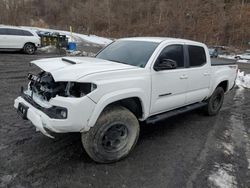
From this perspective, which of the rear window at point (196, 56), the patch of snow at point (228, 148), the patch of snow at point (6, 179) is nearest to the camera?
the patch of snow at point (6, 179)

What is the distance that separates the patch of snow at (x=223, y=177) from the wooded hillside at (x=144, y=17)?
41.0 meters

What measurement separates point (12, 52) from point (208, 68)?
48.0ft

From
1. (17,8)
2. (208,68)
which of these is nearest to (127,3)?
(17,8)

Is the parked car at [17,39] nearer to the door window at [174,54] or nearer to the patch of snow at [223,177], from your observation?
the door window at [174,54]

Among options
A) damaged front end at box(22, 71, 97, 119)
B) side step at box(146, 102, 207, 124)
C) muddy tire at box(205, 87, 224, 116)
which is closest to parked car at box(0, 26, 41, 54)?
damaged front end at box(22, 71, 97, 119)

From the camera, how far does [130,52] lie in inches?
171

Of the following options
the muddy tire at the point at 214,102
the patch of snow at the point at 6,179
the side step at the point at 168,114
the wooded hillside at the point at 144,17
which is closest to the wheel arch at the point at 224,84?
the muddy tire at the point at 214,102

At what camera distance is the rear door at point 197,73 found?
188 inches

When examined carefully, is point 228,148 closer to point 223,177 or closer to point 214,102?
point 223,177

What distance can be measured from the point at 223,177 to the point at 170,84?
65.0 inches

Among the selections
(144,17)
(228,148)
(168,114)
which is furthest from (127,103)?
(144,17)

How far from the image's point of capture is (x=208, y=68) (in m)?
5.30

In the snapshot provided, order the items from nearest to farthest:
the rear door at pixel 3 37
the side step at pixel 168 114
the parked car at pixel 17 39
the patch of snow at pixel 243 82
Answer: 1. the side step at pixel 168 114
2. the patch of snow at pixel 243 82
3. the rear door at pixel 3 37
4. the parked car at pixel 17 39

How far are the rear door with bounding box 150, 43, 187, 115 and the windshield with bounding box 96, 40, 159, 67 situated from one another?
0.23 metres
